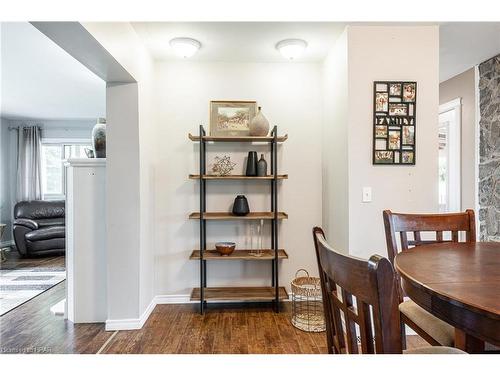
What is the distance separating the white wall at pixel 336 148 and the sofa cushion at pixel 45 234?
4344 millimetres

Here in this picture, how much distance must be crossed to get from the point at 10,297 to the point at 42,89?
2640mm

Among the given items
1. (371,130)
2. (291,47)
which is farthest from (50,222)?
(371,130)

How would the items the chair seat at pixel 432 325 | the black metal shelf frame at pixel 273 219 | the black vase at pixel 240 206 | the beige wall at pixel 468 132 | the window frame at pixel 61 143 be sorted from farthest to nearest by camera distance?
the window frame at pixel 61 143
the beige wall at pixel 468 132
the black vase at pixel 240 206
the black metal shelf frame at pixel 273 219
the chair seat at pixel 432 325

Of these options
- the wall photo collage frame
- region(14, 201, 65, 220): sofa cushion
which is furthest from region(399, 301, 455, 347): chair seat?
region(14, 201, 65, 220): sofa cushion

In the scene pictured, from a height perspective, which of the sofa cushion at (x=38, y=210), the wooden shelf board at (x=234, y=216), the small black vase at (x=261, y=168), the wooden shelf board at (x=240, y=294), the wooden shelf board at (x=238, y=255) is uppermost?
the small black vase at (x=261, y=168)

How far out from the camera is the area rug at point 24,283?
10.5 ft

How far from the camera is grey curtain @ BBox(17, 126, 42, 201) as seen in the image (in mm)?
5910

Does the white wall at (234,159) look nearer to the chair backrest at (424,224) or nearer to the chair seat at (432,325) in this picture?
the chair backrest at (424,224)

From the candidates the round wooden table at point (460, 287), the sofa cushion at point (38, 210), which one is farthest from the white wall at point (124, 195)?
the sofa cushion at point (38, 210)

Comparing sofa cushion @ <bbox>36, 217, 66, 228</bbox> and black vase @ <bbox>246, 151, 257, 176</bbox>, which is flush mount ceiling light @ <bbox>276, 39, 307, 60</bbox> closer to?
black vase @ <bbox>246, 151, 257, 176</bbox>

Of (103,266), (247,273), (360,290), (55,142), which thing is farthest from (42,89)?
(360,290)

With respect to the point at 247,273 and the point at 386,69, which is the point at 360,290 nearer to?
the point at 386,69

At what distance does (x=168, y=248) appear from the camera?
309 centimetres

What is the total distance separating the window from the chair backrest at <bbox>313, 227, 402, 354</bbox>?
6.47m
